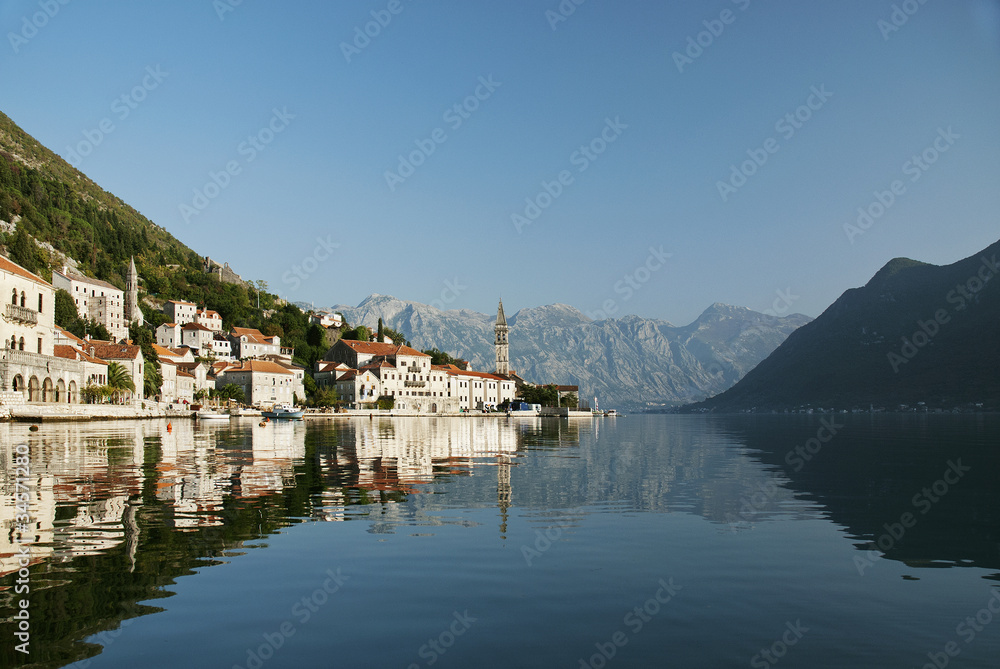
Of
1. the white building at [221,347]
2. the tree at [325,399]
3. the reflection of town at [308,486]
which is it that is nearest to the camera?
the reflection of town at [308,486]

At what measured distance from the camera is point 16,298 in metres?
67.1

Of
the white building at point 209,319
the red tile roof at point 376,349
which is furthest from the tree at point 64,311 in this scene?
the red tile roof at point 376,349

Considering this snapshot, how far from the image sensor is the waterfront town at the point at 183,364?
68.1m

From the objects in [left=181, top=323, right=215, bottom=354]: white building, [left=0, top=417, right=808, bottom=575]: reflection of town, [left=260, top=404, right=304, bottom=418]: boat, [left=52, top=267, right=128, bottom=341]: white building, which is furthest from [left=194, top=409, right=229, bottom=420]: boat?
[left=0, top=417, right=808, bottom=575]: reflection of town

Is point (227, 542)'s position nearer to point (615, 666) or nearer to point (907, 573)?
point (615, 666)

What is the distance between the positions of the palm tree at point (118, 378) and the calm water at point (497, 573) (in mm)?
72212

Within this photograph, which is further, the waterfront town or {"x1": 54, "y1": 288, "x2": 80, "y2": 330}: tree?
{"x1": 54, "y1": 288, "x2": 80, "y2": 330}: tree

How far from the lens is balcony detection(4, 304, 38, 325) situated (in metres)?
65.6

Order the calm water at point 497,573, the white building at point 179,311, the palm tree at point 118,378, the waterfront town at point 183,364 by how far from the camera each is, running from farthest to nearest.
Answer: the white building at point 179,311, the palm tree at point 118,378, the waterfront town at point 183,364, the calm water at point 497,573

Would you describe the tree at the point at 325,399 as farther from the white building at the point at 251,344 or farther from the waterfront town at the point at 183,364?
the white building at the point at 251,344

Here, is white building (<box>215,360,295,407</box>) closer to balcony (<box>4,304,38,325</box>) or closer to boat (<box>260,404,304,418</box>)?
boat (<box>260,404,304,418</box>)

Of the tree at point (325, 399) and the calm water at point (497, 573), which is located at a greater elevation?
the tree at point (325, 399)

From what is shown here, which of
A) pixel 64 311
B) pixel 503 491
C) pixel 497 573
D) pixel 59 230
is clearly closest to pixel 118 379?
pixel 64 311

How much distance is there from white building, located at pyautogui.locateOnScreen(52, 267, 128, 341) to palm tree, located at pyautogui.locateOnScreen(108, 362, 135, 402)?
53.8 m
